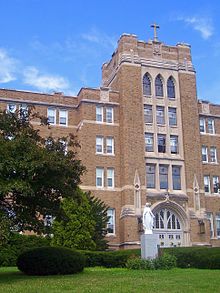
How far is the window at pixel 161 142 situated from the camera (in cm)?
4356

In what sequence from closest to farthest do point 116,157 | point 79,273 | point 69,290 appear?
1. point 69,290
2. point 79,273
3. point 116,157

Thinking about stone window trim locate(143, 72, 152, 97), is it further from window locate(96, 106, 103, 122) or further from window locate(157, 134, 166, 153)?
window locate(96, 106, 103, 122)

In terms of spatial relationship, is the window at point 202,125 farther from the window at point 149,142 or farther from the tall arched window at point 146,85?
the tall arched window at point 146,85

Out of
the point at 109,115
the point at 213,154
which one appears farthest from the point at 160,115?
the point at 213,154

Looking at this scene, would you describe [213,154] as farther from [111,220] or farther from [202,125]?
[111,220]

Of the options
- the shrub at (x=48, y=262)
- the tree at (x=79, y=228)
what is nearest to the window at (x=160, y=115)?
the tree at (x=79, y=228)

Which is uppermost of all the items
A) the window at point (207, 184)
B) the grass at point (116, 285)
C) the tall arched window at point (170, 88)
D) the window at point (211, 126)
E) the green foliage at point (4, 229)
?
the tall arched window at point (170, 88)

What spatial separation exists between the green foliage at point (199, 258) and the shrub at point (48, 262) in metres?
6.64

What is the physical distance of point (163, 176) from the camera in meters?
42.7

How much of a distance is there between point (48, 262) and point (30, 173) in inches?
163

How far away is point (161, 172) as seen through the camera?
4269 cm

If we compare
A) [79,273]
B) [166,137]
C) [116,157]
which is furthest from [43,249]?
[166,137]

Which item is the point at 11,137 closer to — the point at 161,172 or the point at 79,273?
the point at 79,273

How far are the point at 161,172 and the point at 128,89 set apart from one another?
314 inches
